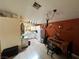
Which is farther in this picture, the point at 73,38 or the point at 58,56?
the point at 58,56

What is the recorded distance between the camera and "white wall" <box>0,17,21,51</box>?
9.37ft

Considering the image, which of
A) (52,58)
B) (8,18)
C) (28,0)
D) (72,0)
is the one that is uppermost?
(28,0)

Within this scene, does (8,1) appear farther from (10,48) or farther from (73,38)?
(73,38)

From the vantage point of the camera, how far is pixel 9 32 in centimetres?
307

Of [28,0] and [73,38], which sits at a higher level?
[28,0]

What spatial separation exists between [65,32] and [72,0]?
4.92ft

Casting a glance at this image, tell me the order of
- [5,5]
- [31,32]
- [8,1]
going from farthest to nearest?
1. [31,32]
2. [5,5]
3. [8,1]

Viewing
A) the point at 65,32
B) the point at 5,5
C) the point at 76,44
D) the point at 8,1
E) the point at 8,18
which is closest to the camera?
the point at 8,1

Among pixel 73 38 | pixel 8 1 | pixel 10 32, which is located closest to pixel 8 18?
pixel 10 32

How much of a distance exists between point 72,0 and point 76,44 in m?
1.42

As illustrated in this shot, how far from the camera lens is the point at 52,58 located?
3.12 m

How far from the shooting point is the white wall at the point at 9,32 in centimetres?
286

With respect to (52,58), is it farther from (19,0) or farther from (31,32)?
(31,32)

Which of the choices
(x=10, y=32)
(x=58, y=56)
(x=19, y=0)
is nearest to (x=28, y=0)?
(x=19, y=0)
